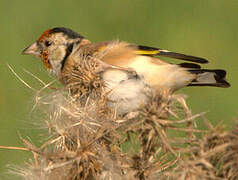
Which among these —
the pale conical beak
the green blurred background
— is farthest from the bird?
the green blurred background

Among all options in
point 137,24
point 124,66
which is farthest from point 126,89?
point 137,24

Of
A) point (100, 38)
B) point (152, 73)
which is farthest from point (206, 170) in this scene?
point (100, 38)

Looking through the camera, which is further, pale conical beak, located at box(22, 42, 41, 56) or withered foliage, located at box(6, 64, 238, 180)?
pale conical beak, located at box(22, 42, 41, 56)

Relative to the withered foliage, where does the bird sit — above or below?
above

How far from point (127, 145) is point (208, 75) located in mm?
1276

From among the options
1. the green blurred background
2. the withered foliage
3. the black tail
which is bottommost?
the withered foliage

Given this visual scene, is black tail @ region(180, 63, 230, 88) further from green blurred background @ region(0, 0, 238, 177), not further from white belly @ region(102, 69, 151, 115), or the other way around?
green blurred background @ region(0, 0, 238, 177)

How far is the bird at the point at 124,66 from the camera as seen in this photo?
2.97m

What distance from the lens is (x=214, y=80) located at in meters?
3.41

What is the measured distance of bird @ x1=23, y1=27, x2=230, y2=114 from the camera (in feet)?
9.76

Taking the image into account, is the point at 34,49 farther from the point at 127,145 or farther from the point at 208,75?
the point at 127,145

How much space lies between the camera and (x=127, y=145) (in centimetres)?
228

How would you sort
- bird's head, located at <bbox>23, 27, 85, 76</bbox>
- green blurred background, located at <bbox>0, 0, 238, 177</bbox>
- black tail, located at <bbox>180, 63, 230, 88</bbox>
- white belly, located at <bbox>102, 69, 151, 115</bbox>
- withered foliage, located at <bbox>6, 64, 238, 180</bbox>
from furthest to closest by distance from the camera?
green blurred background, located at <bbox>0, 0, 238, 177</bbox>, bird's head, located at <bbox>23, 27, 85, 76</bbox>, black tail, located at <bbox>180, 63, 230, 88</bbox>, white belly, located at <bbox>102, 69, 151, 115</bbox>, withered foliage, located at <bbox>6, 64, 238, 180</bbox>

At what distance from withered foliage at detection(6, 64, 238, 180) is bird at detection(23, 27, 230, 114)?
→ 45 cm
